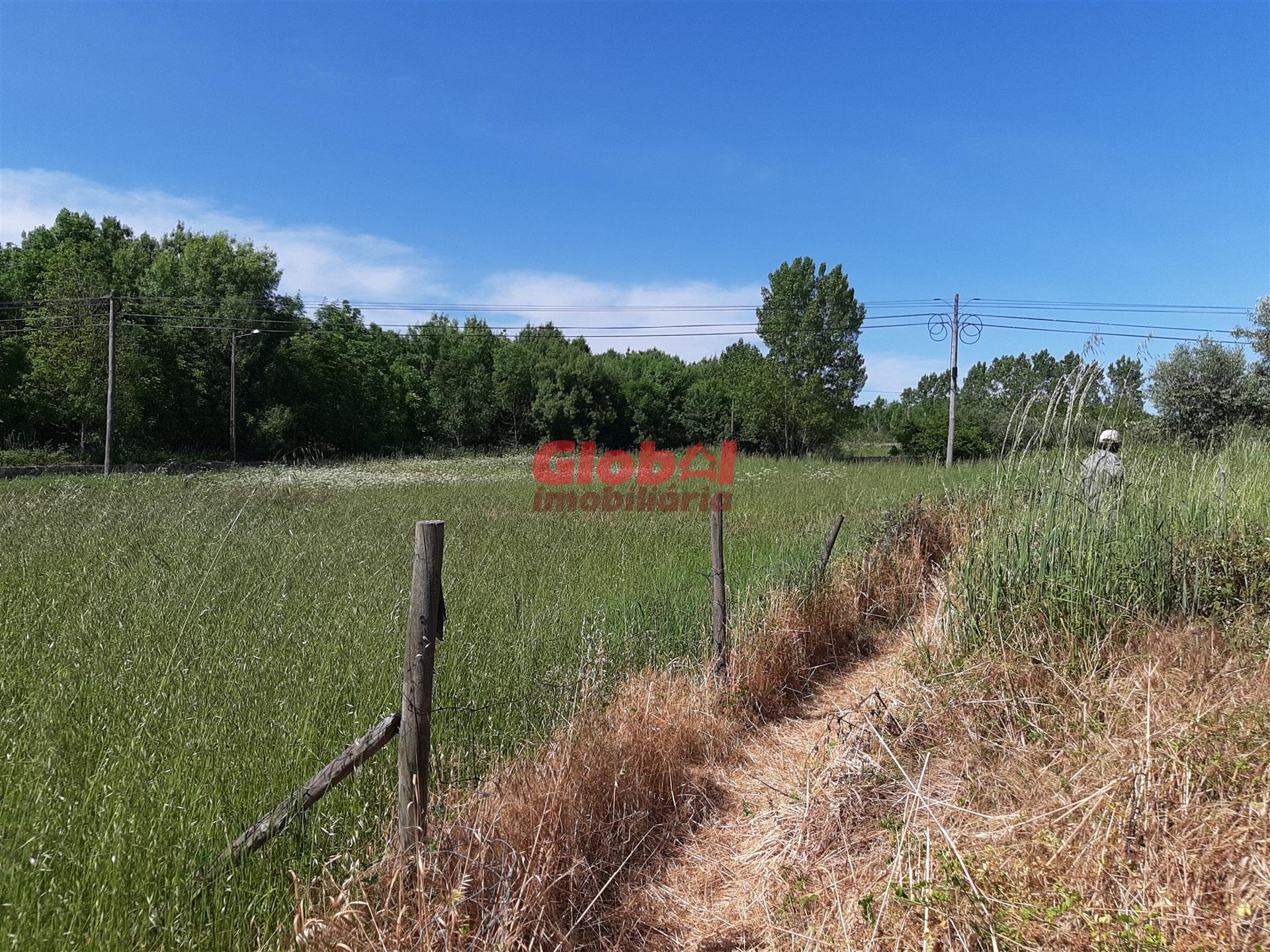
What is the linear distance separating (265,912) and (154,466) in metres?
27.3

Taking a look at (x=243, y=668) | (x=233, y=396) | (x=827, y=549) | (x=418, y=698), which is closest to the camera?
(x=418, y=698)

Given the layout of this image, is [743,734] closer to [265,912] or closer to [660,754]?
[660,754]

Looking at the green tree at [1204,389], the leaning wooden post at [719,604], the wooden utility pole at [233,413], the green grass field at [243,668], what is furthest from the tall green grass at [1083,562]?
the wooden utility pole at [233,413]

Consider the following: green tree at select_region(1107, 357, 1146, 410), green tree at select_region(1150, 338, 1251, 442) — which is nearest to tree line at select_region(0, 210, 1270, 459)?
green tree at select_region(1150, 338, 1251, 442)

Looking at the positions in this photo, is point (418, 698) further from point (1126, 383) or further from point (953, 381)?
point (953, 381)

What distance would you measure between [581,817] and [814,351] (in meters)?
37.8

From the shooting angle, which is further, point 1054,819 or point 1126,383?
point 1126,383

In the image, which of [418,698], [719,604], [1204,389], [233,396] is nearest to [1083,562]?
[719,604]

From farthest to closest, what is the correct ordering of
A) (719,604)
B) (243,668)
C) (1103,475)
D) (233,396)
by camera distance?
1. (233,396)
2. (719,604)
3. (1103,475)
4. (243,668)

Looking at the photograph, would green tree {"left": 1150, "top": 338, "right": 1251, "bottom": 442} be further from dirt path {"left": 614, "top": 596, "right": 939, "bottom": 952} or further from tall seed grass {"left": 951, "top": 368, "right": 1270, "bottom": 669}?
dirt path {"left": 614, "top": 596, "right": 939, "bottom": 952}

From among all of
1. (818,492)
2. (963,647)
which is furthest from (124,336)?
(963,647)

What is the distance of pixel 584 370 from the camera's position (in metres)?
41.8

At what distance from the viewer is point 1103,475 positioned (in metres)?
4.95

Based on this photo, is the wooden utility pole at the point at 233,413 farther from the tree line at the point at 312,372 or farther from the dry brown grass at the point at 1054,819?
the dry brown grass at the point at 1054,819
